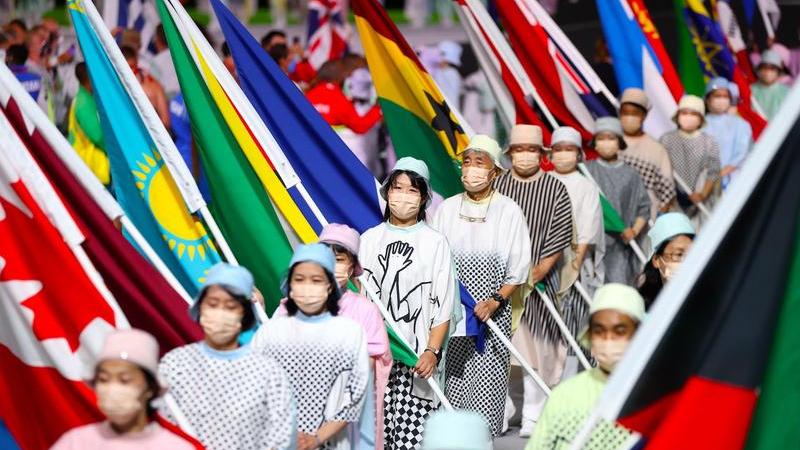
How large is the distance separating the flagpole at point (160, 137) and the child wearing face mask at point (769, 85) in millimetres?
11228

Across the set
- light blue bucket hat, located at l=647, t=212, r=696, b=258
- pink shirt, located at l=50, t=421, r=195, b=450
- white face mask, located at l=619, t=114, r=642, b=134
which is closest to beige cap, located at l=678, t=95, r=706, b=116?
white face mask, located at l=619, t=114, r=642, b=134

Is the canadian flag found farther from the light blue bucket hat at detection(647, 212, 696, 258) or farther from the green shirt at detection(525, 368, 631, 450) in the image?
the light blue bucket hat at detection(647, 212, 696, 258)

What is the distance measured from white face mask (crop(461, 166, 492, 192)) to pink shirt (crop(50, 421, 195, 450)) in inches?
185

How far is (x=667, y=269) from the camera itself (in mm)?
10930

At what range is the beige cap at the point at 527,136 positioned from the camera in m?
13.1

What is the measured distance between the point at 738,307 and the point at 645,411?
513mm

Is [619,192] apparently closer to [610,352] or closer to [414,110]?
[414,110]

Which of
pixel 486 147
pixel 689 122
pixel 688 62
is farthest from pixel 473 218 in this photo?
pixel 688 62

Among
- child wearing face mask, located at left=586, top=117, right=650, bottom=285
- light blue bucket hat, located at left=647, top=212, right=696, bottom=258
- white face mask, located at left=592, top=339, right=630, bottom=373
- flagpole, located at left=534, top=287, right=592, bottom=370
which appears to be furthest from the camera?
child wearing face mask, located at left=586, top=117, right=650, bottom=285

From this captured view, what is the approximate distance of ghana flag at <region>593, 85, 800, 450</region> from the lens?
23.7 feet

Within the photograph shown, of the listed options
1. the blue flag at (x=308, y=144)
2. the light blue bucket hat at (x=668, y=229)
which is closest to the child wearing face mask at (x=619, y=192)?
the blue flag at (x=308, y=144)

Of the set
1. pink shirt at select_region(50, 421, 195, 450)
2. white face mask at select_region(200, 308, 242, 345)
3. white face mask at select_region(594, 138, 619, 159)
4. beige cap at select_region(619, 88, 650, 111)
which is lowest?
pink shirt at select_region(50, 421, 195, 450)

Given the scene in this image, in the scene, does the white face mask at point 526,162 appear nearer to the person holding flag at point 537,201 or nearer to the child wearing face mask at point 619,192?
the person holding flag at point 537,201

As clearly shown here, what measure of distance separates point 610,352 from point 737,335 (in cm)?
94
